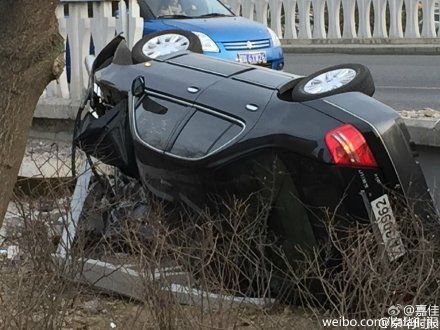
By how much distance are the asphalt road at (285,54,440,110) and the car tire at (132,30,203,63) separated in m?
5.46

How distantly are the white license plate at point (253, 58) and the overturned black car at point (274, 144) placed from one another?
577 cm

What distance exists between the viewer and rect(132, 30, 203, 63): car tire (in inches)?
238

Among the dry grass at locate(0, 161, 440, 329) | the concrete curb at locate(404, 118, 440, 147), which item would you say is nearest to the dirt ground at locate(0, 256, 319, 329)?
the dry grass at locate(0, 161, 440, 329)

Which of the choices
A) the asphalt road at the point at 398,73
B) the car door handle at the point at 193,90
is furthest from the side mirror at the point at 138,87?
the asphalt road at the point at 398,73

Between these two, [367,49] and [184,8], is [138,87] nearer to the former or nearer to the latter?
[184,8]

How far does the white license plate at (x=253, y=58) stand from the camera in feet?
37.6

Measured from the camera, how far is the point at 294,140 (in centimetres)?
462

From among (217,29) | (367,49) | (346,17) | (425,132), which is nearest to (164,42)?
(425,132)

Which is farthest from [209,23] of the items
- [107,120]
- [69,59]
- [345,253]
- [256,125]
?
[345,253]

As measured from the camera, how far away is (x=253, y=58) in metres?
11.6

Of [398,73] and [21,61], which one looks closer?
[21,61]

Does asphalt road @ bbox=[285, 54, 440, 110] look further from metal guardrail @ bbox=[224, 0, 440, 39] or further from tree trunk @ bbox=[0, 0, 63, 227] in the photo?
tree trunk @ bbox=[0, 0, 63, 227]

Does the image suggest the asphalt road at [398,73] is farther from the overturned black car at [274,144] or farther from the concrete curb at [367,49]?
the overturned black car at [274,144]

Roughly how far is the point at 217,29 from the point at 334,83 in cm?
674
